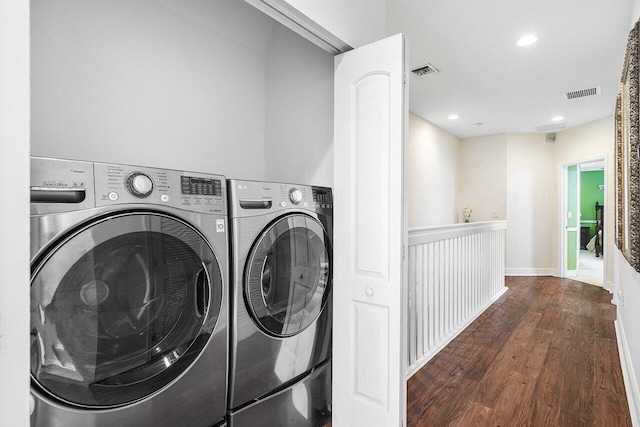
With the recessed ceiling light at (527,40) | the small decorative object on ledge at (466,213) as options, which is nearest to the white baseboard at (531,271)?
the small decorative object on ledge at (466,213)

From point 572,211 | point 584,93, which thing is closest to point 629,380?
point 584,93

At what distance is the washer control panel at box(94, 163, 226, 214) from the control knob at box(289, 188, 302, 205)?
1.19 ft

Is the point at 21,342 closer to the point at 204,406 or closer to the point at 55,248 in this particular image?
the point at 55,248

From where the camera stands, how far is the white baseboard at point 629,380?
1.83 metres

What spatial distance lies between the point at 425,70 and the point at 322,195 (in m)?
2.41

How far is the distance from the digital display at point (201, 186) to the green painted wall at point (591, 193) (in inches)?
447

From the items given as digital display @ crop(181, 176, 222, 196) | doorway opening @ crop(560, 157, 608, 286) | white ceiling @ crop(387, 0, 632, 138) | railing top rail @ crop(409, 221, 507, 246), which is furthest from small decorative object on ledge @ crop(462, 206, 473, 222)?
digital display @ crop(181, 176, 222, 196)

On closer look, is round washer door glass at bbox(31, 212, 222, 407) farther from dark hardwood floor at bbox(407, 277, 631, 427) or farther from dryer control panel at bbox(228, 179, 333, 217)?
dark hardwood floor at bbox(407, 277, 631, 427)

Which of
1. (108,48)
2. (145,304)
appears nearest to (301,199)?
(145,304)

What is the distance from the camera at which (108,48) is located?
65.9 inches

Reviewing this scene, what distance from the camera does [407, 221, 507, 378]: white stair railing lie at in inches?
96.7

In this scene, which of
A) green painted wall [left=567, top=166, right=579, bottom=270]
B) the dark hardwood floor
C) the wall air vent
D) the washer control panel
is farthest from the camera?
green painted wall [left=567, top=166, right=579, bottom=270]

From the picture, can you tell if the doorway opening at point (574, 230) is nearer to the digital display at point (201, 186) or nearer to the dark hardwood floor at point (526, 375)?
the dark hardwood floor at point (526, 375)

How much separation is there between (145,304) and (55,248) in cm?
32
